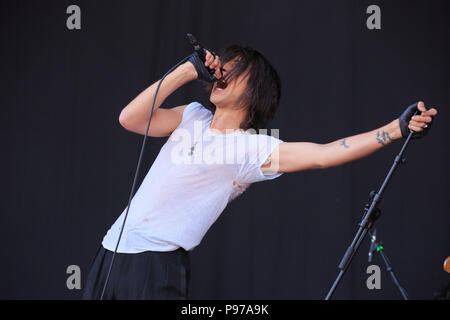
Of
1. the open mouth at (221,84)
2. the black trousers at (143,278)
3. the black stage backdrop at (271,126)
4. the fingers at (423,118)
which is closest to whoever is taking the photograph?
the fingers at (423,118)

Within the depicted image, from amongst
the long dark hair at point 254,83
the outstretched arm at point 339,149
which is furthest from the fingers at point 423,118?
the long dark hair at point 254,83

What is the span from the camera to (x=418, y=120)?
117 cm

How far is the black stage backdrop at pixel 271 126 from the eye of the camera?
2697 millimetres

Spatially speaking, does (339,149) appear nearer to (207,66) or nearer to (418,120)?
(418,120)

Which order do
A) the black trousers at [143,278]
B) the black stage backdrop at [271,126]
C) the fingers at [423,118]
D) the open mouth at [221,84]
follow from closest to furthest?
the fingers at [423,118] → the black trousers at [143,278] → the open mouth at [221,84] → the black stage backdrop at [271,126]

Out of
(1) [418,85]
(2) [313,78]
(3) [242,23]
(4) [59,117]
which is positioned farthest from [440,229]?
(4) [59,117]

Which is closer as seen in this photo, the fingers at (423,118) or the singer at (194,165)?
the fingers at (423,118)

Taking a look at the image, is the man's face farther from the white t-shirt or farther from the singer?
the white t-shirt

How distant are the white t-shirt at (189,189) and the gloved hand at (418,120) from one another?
0.34 m

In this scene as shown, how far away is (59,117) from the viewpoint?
279 centimetres

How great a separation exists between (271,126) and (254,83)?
123cm

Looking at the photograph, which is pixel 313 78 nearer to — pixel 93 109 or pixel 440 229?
pixel 440 229

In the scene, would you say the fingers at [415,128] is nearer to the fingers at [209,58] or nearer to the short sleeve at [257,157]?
the short sleeve at [257,157]

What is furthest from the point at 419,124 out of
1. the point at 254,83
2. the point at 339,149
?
the point at 254,83
